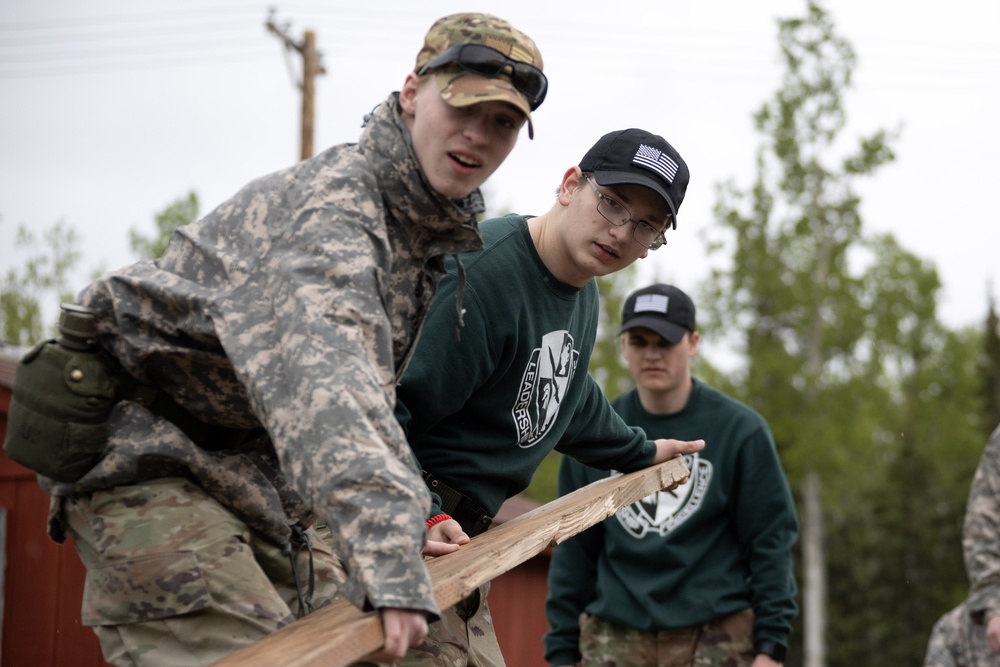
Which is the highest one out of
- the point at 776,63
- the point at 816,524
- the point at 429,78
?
the point at 776,63

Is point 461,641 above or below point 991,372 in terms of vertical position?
below

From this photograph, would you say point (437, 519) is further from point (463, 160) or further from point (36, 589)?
point (36, 589)

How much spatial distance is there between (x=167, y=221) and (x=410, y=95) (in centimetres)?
2168

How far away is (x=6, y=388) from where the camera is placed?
635cm

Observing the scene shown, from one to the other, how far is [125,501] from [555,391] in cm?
174

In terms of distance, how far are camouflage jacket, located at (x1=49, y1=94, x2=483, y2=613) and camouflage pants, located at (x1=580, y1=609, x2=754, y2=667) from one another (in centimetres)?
311

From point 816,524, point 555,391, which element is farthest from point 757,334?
point 555,391

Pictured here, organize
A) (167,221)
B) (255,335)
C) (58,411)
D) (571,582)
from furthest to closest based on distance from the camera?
(167,221), (571,582), (58,411), (255,335)

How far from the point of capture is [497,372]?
403 centimetres

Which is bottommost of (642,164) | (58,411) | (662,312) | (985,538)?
(985,538)

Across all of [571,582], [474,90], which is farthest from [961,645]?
[474,90]

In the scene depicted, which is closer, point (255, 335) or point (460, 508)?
point (255, 335)

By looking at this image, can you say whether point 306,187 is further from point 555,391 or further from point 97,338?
point 555,391

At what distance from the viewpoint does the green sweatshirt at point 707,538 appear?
5.89m
